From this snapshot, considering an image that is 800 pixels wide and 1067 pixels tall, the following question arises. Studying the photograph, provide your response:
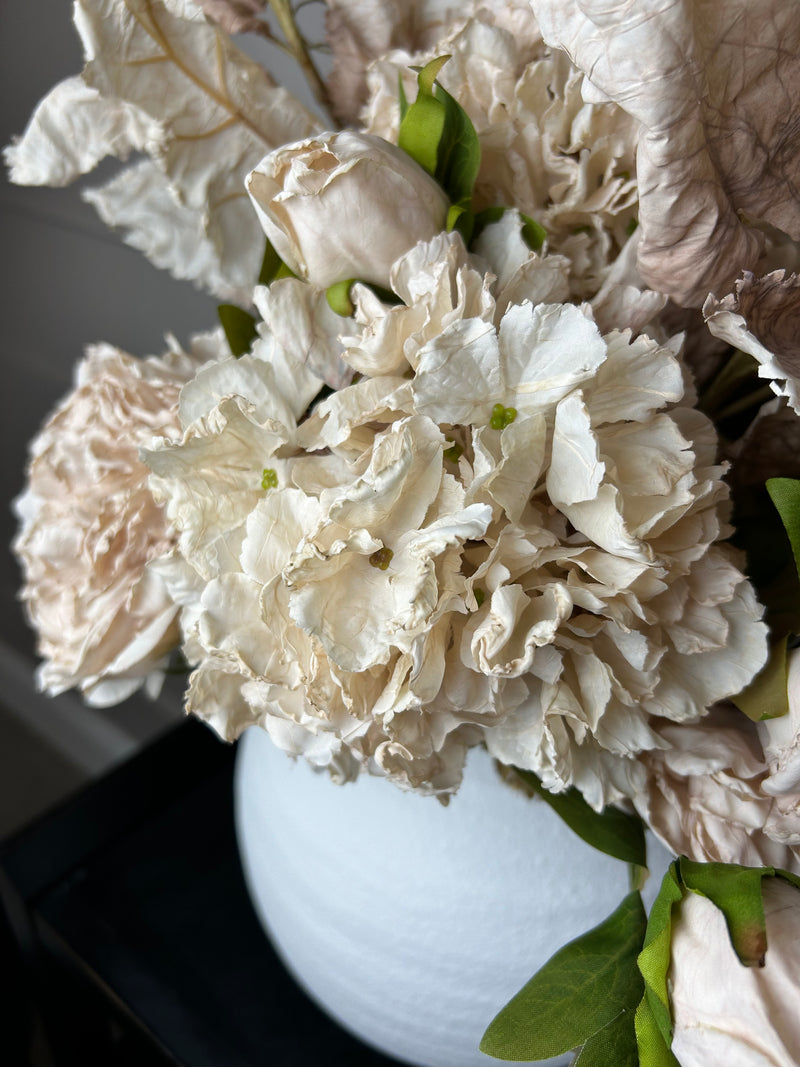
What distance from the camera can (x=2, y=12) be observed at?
839 millimetres

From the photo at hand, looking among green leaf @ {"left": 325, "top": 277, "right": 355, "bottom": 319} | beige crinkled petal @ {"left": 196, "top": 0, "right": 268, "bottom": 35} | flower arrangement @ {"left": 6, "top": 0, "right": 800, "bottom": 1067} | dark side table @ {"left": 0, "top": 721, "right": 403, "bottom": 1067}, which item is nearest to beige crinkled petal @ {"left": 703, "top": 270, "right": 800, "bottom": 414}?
flower arrangement @ {"left": 6, "top": 0, "right": 800, "bottom": 1067}

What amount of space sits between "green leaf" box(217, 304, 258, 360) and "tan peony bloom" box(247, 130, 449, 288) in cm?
5

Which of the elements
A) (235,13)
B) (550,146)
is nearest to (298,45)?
(235,13)

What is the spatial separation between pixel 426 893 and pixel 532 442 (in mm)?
203

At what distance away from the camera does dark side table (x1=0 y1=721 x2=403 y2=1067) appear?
495 mm

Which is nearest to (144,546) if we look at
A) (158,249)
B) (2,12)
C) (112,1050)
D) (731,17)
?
(158,249)

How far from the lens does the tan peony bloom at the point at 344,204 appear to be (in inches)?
10.5

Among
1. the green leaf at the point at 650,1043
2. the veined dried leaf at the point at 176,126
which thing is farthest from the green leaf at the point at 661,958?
the veined dried leaf at the point at 176,126

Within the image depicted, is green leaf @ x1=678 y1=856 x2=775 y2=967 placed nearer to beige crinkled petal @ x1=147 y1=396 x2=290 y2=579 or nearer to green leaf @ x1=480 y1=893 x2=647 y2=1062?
green leaf @ x1=480 y1=893 x2=647 y2=1062

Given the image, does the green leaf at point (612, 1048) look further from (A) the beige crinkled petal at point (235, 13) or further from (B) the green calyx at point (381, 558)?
(A) the beige crinkled petal at point (235, 13)

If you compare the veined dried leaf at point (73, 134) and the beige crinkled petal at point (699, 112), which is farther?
the veined dried leaf at point (73, 134)

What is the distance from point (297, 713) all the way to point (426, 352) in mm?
114

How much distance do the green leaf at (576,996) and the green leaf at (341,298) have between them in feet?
0.70

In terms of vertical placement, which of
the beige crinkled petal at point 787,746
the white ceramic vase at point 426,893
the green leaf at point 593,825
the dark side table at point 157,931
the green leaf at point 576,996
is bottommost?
the dark side table at point 157,931
